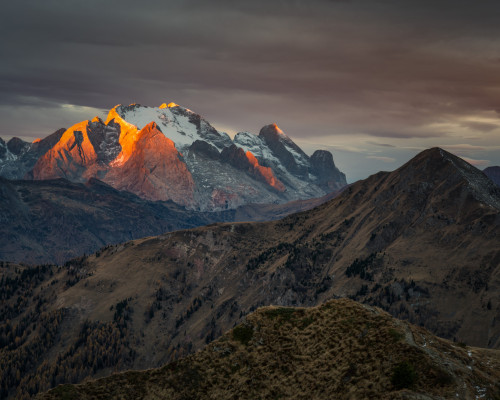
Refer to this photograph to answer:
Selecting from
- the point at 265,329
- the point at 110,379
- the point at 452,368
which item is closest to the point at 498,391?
the point at 452,368

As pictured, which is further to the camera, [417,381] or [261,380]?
[261,380]

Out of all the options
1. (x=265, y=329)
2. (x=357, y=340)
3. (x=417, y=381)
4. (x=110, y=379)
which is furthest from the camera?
(x=265, y=329)

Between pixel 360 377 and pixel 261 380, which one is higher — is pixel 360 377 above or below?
above

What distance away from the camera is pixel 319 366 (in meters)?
57.6

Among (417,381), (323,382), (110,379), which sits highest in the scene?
(417,381)

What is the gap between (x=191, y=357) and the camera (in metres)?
67.4

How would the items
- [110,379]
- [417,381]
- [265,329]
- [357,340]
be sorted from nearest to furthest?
[417,381] < [357,340] < [110,379] < [265,329]

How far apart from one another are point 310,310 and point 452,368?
24.2 m

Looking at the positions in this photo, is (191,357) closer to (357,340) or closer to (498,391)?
(357,340)

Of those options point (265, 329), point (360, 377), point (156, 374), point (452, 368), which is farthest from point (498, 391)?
point (156, 374)

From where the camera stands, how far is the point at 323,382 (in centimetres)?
5450

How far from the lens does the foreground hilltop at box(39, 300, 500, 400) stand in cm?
4934

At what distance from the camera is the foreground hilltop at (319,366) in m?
49.3

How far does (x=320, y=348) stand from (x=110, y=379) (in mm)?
32198
